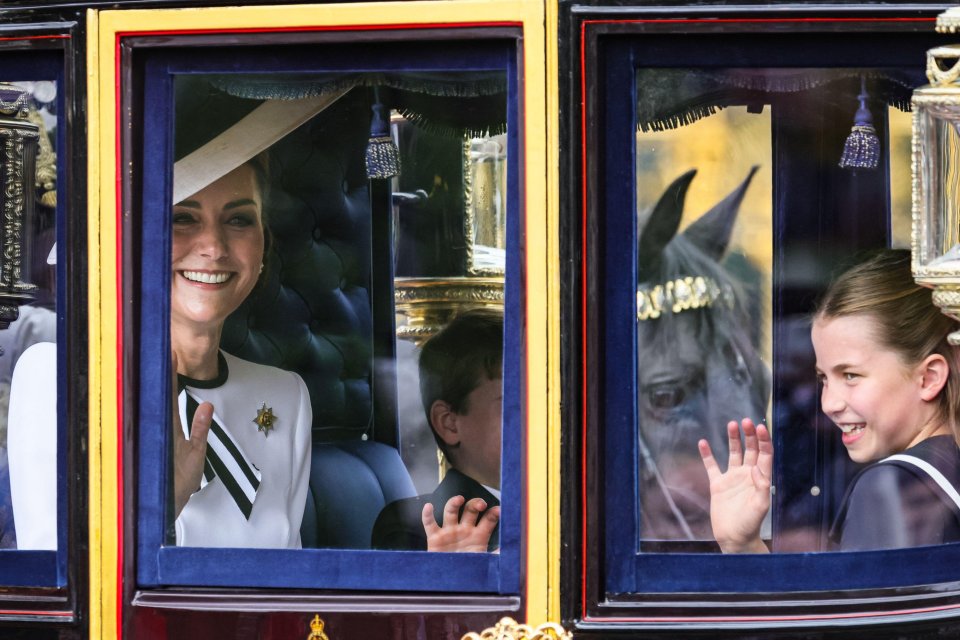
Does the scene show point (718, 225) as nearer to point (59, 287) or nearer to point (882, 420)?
point (882, 420)

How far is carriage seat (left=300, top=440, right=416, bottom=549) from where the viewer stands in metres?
3.35

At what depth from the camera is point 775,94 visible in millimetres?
Result: 3209

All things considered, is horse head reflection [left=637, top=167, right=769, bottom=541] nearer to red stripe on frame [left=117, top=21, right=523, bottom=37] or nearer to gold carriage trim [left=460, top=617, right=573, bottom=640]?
gold carriage trim [left=460, top=617, right=573, bottom=640]

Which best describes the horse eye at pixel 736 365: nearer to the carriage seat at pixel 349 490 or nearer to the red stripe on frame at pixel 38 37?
the carriage seat at pixel 349 490

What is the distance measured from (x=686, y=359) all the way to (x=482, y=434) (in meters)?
0.52

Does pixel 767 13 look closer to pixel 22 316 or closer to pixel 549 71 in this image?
pixel 549 71

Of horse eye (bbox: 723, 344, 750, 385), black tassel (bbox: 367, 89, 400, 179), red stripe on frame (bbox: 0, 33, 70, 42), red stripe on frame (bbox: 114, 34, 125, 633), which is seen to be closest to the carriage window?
horse eye (bbox: 723, 344, 750, 385)

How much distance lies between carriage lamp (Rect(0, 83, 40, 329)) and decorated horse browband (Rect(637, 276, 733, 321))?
4.77 ft

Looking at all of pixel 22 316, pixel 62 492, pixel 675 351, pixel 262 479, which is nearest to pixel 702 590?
pixel 675 351

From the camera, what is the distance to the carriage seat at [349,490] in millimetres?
3346

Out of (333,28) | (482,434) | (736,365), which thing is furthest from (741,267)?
(333,28)

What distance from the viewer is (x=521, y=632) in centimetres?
306

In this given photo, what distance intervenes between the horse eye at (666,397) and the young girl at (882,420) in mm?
123

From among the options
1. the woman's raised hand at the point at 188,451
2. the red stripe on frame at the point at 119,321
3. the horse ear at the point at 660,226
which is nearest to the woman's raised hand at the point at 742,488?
the horse ear at the point at 660,226
